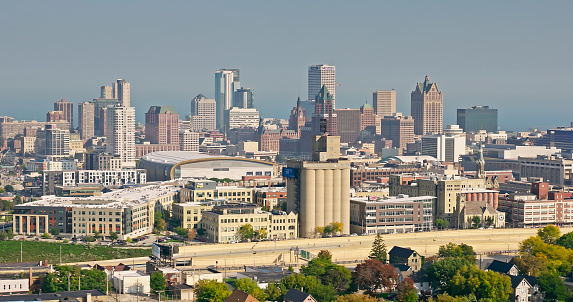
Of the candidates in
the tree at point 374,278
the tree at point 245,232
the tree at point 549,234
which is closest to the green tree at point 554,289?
the tree at point 374,278

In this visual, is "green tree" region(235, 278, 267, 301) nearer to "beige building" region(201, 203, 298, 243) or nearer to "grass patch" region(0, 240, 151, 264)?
"grass patch" region(0, 240, 151, 264)

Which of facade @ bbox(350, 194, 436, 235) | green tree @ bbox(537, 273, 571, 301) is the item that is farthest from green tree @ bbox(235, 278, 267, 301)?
facade @ bbox(350, 194, 436, 235)

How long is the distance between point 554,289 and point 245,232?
3207 centimetres

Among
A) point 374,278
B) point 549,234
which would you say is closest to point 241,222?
point 549,234

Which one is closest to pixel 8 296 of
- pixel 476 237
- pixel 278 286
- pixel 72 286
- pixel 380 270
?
pixel 72 286

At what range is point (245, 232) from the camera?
94.6m

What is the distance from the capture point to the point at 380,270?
70.7 m

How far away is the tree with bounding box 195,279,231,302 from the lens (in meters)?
64.6

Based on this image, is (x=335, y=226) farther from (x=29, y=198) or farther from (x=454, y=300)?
(x=29, y=198)

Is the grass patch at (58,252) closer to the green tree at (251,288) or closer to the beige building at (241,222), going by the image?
the beige building at (241,222)

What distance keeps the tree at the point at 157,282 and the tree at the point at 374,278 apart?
1228 centimetres

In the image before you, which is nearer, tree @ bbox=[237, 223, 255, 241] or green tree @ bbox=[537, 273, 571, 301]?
green tree @ bbox=[537, 273, 571, 301]

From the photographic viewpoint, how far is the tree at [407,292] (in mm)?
67625

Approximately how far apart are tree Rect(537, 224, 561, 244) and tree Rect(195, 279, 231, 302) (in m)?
40.1
